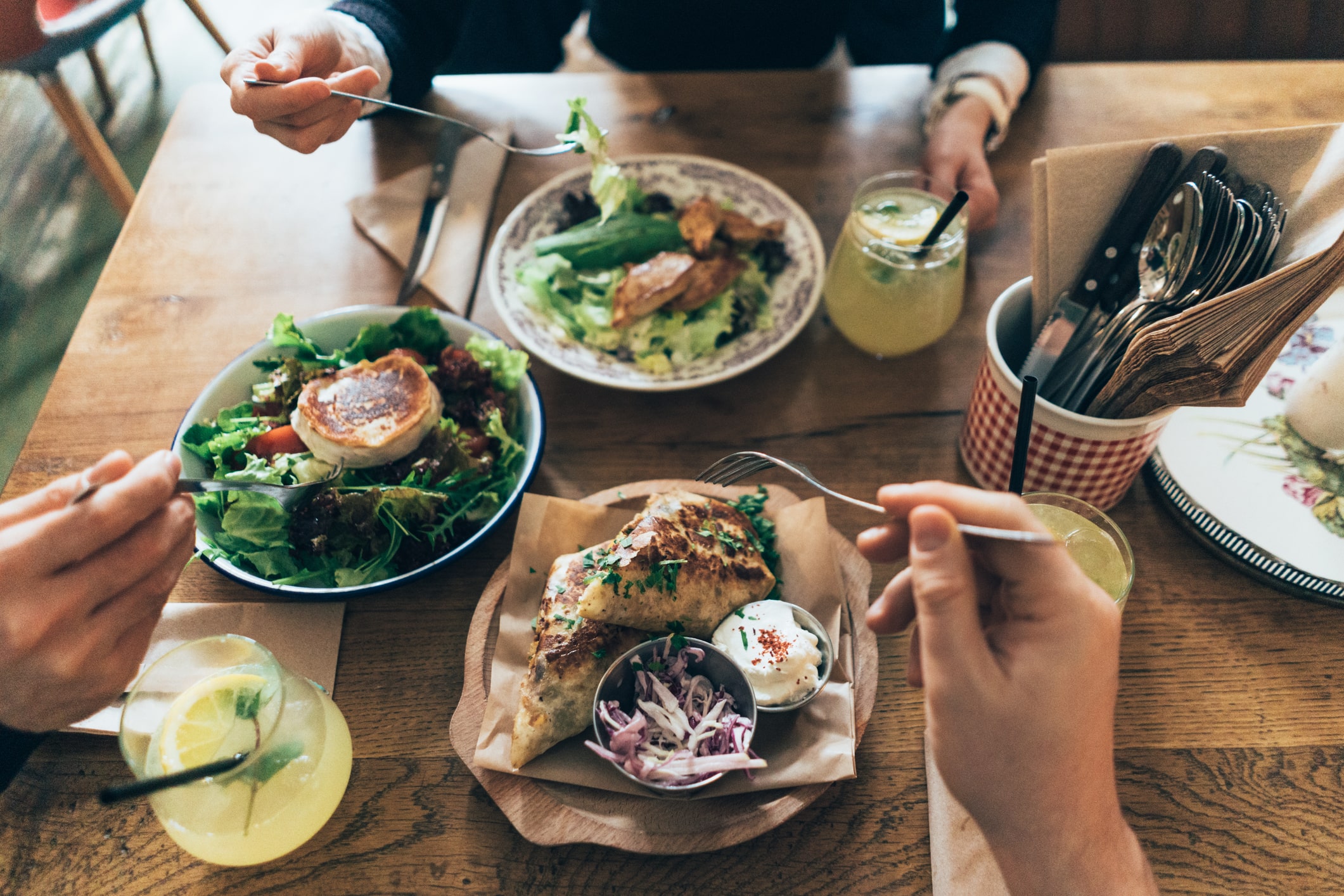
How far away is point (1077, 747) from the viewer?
2.69 ft

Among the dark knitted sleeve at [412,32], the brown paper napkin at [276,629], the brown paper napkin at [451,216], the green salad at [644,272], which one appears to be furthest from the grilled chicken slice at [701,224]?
the brown paper napkin at [276,629]

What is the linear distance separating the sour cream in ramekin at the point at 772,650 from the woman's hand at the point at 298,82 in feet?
3.83

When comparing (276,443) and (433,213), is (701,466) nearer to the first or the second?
(276,443)

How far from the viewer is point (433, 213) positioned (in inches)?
71.8

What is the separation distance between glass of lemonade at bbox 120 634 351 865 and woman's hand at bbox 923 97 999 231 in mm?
1603

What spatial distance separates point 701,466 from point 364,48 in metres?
1.23

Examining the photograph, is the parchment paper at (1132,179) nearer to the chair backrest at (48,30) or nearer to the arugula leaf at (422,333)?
the arugula leaf at (422,333)

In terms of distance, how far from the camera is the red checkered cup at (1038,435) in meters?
1.18

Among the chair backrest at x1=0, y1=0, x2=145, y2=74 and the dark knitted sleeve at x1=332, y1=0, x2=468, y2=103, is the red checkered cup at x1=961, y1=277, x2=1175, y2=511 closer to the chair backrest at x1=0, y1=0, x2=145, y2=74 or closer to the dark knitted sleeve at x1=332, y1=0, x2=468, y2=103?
the dark knitted sleeve at x1=332, y1=0, x2=468, y2=103

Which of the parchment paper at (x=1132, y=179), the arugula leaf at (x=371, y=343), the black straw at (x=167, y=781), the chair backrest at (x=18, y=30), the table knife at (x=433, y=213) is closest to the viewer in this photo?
the black straw at (x=167, y=781)

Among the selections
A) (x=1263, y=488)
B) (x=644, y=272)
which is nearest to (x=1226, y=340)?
(x=1263, y=488)

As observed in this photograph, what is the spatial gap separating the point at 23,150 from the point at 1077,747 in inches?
208

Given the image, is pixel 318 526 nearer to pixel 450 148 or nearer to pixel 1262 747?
pixel 450 148

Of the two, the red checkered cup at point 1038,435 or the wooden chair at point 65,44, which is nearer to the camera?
the red checkered cup at point 1038,435
